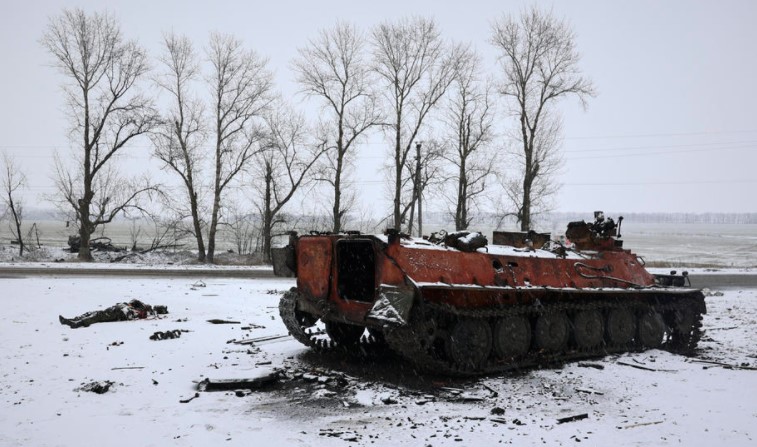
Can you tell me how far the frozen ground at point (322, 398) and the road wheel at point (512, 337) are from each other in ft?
1.29

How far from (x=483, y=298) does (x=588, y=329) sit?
2.58m

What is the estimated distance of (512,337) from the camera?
8477 millimetres

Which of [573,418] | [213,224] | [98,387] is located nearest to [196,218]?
[213,224]

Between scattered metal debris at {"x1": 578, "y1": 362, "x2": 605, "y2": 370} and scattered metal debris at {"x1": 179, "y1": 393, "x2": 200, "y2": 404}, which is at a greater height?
Answer: scattered metal debris at {"x1": 179, "y1": 393, "x2": 200, "y2": 404}

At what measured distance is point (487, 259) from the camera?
835 centimetres

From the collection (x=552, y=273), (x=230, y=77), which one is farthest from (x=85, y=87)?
(x=552, y=273)

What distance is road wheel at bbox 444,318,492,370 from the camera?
305 inches

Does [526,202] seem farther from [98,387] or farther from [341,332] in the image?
[98,387]

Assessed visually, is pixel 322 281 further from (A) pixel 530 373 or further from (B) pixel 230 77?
(B) pixel 230 77

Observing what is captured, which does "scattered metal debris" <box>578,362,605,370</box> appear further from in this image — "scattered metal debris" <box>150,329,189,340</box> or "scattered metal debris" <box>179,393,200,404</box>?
"scattered metal debris" <box>150,329,189,340</box>

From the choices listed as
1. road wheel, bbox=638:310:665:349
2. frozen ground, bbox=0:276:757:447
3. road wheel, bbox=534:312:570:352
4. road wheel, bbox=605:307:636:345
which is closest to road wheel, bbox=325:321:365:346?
frozen ground, bbox=0:276:757:447

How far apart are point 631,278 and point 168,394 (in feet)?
27.1

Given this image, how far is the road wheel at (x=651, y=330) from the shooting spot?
10.5m

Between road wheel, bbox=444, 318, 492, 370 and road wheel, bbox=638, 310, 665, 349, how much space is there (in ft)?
13.2
